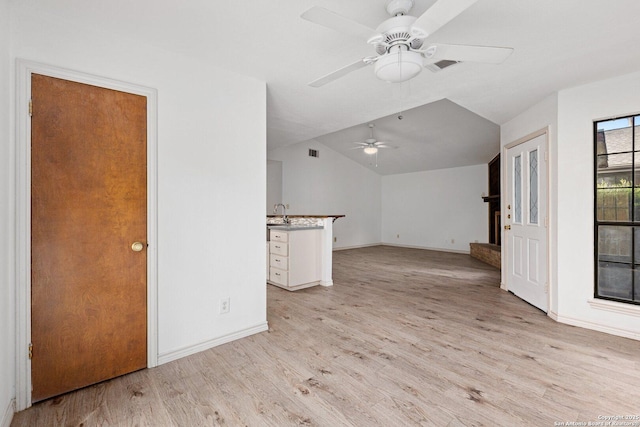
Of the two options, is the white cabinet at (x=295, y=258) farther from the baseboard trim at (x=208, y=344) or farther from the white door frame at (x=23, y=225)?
the white door frame at (x=23, y=225)

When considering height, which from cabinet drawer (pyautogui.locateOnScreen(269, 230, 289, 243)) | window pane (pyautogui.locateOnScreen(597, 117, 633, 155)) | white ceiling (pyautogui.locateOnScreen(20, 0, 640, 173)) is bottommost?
cabinet drawer (pyautogui.locateOnScreen(269, 230, 289, 243))

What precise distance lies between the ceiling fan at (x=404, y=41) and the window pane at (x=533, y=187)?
2339 millimetres

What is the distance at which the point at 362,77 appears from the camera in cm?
279

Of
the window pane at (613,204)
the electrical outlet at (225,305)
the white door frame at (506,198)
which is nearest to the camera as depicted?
the electrical outlet at (225,305)

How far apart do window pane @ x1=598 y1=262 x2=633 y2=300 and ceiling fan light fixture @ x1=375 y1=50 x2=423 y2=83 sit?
9.19ft

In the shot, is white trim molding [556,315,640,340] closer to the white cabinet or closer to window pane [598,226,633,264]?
window pane [598,226,633,264]

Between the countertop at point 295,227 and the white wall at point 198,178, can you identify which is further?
the countertop at point 295,227

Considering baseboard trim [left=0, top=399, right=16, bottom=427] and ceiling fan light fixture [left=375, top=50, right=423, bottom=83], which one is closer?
baseboard trim [left=0, top=399, right=16, bottom=427]

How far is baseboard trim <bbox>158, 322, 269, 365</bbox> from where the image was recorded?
2.30 metres

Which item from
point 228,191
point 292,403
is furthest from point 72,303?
point 292,403

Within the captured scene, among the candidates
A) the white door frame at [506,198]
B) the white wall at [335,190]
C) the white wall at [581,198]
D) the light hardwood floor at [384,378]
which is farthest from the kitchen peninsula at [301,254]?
the white wall at [335,190]

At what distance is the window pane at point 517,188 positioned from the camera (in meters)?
3.92

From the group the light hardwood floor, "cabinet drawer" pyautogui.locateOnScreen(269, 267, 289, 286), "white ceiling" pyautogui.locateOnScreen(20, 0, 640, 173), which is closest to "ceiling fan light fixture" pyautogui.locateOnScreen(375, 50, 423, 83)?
"white ceiling" pyautogui.locateOnScreen(20, 0, 640, 173)

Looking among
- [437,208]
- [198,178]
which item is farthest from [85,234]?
[437,208]
